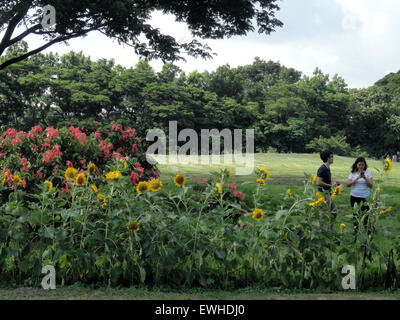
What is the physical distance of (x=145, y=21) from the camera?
49.8 feet

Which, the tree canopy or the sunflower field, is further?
the tree canopy

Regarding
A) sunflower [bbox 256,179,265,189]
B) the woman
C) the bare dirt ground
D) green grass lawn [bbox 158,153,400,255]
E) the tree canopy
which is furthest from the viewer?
the tree canopy

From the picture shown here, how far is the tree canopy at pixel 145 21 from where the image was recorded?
13.0 metres

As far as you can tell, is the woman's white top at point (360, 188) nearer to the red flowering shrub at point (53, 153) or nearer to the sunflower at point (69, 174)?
the red flowering shrub at point (53, 153)

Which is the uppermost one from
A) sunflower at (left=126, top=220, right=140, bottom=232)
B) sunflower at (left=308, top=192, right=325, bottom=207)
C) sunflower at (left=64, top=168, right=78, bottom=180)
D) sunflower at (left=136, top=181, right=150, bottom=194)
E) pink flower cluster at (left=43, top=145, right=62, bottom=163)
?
pink flower cluster at (left=43, top=145, right=62, bottom=163)

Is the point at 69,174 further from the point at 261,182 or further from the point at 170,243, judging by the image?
the point at 261,182

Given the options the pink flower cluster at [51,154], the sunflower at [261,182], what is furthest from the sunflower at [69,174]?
the pink flower cluster at [51,154]

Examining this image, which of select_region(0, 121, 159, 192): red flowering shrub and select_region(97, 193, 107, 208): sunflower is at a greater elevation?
select_region(0, 121, 159, 192): red flowering shrub

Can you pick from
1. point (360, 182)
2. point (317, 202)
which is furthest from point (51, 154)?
point (360, 182)

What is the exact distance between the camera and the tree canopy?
13.0 meters

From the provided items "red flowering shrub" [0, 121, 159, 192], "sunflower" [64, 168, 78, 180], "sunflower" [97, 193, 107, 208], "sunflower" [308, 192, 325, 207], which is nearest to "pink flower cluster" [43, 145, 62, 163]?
"red flowering shrub" [0, 121, 159, 192]

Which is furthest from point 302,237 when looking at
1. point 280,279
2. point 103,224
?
point 103,224

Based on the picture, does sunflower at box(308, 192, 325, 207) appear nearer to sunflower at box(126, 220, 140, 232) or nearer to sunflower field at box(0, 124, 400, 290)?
sunflower field at box(0, 124, 400, 290)

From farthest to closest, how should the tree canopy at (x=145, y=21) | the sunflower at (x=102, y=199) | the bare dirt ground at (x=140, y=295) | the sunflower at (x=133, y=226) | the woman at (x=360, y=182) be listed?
the tree canopy at (x=145, y=21), the woman at (x=360, y=182), the sunflower at (x=102, y=199), the sunflower at (x=133, y=226), the bare dirt ground at (x=140, y=295)
